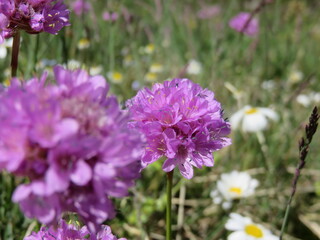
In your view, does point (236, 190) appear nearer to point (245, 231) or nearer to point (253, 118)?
point (245, 231)

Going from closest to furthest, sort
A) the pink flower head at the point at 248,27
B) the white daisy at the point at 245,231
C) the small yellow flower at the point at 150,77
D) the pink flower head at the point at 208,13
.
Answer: the white daisy at the point at 245,231 → the small yellow flower at the point at 150,77 → the pink flower head at the point at 248,27 → the pink flower head at the point at 208,13

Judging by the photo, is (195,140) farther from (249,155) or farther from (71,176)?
(249,155)

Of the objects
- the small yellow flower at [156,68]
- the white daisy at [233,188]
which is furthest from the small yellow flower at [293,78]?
the white daisy at [233,188]

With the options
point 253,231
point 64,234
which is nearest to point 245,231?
point 253,231

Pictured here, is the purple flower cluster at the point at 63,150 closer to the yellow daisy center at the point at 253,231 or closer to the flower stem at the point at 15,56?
the flower stem at the point at 15,56

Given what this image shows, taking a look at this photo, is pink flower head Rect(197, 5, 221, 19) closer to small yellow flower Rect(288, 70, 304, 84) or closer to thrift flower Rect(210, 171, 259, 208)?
small yellow flower Rect(288, 70, 304, 84)

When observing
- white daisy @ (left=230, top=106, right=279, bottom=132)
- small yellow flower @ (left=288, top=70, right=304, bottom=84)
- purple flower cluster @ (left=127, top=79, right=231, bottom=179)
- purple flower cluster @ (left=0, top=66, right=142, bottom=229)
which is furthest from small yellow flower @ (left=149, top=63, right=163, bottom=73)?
purple flower cluster @ (left=0, top=66, right=142, bottom=229)

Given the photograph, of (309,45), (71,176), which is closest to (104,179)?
(71,176)
